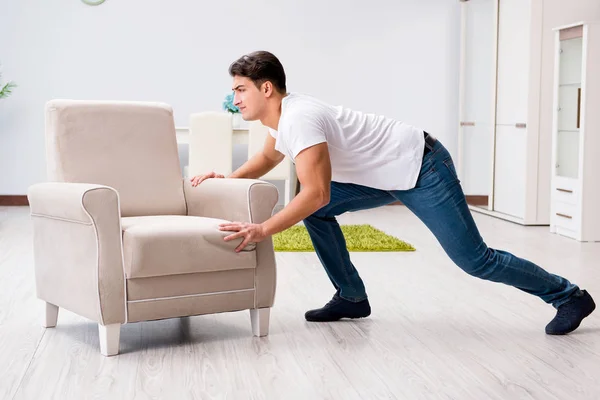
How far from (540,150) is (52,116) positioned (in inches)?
158

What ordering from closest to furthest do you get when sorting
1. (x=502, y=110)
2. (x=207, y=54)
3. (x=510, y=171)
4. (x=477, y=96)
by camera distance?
(x=510, y=171) → (x=502, y=110) → (x=477, y=96) → (x=207, y=54)

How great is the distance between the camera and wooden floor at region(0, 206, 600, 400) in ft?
7.73

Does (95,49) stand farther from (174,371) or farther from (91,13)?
(174,371)

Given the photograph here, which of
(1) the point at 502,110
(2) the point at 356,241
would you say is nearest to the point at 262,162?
(2) the point at 356,241

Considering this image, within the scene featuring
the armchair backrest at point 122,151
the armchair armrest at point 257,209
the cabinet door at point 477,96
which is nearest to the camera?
the armchair armrest at point 257,209

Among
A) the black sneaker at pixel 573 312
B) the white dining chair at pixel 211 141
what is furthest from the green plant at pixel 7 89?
the black sneaker at pixel 573 312

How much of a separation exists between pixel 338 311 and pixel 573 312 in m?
0.84

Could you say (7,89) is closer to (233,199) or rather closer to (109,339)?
(233,199)

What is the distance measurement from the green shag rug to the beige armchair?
71.9 inches

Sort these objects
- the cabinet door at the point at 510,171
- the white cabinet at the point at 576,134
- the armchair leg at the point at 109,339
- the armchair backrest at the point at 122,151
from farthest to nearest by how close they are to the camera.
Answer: the cabinet door at the point at 510,171
the white cabinet at the point at 576,134
the armchair backrest at the point at 122,151
the armchair leg at the point at 109,339

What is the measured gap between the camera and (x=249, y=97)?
2.74 meters

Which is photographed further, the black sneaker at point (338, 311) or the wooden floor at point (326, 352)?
the black sneaker at point (338, 311)

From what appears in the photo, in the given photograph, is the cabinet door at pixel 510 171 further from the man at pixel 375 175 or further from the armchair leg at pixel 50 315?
the armchair leg at pixel 50 315

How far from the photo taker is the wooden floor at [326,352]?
7.73 feet
